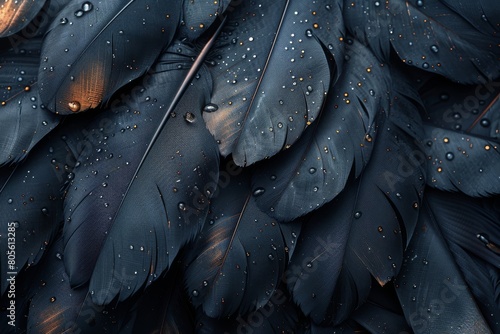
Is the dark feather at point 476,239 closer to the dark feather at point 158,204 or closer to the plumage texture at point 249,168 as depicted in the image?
the plumage texture at point 249,168

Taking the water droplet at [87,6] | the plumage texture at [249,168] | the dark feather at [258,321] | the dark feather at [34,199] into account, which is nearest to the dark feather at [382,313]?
the plumage texture at [249,168]

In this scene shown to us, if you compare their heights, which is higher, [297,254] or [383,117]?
[383,117]

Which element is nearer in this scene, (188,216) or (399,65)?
(188,216)

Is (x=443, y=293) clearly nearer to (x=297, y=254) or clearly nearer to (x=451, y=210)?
(x=451, y=210)

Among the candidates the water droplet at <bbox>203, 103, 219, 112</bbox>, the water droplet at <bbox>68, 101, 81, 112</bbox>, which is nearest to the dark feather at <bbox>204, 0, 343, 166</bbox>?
the water droplet at <bbox>203, 103, 219, 112</bbox>

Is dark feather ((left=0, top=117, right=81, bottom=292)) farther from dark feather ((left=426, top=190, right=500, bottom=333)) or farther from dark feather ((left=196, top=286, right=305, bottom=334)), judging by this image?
dark feather ((left=426, top=190, right=500, bottom=333))

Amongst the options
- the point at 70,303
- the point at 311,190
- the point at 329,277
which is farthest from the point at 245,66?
the point at 70,303

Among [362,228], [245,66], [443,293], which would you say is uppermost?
[245,66]
